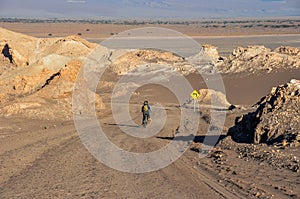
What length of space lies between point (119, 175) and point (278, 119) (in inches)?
194

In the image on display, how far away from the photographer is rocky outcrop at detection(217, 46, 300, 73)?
38812 mm

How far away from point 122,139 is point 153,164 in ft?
13.5

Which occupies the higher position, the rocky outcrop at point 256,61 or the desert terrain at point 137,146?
the rocky outcrop at point 256,61

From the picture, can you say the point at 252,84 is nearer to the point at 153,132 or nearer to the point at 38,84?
the point at 38,84

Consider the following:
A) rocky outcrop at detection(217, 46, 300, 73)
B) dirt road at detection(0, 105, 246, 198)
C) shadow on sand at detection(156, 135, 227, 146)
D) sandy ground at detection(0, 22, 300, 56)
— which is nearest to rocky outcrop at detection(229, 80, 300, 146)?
shadow on sand at detection(156, 135, 227, 146)

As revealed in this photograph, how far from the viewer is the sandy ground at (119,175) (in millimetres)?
10562

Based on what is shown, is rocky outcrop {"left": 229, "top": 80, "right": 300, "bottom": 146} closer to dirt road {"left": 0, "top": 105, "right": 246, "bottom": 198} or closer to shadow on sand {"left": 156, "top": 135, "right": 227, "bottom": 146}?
→ shadow on sand {"left": 156, "top": 135, "right": 227, "bottom": 146}

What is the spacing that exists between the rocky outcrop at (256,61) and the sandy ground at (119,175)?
22580 millimetres

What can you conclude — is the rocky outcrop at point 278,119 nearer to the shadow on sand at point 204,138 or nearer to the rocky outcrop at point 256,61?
the shadow on sand at point 204,138

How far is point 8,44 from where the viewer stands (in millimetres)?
36219

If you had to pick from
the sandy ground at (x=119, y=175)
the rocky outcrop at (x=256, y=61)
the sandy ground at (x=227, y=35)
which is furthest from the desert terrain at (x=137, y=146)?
the sandy ground at (x=227, y=35)

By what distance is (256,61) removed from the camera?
39.8m

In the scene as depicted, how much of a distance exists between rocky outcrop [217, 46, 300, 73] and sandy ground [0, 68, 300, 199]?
74.1 ft

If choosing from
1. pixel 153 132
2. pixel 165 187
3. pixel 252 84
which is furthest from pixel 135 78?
pixel 165 187
